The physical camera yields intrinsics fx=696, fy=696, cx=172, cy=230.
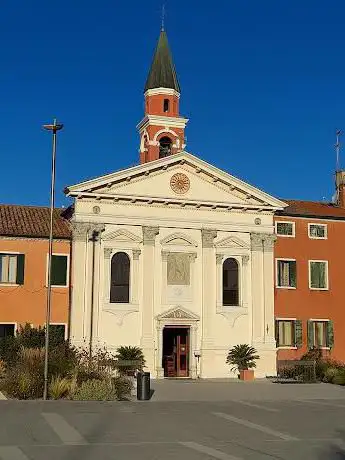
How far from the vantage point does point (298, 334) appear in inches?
1497

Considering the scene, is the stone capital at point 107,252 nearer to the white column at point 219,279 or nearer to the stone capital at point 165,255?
the stone capital at point 165,255

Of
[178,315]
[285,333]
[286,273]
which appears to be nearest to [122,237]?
[178,315]

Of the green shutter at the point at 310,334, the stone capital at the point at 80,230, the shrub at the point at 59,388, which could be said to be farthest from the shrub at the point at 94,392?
the green shutter at the point at 310,334

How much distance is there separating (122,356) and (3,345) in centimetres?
583

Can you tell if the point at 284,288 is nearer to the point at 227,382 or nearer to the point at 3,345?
the point at 227,382

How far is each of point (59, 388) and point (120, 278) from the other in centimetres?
1362

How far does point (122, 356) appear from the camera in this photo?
3419 centimetres

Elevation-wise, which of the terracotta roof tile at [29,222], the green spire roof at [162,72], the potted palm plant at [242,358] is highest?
the green spire roof at [162,72]

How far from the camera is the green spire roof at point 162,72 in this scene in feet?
134

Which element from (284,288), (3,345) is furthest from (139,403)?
(284,288)

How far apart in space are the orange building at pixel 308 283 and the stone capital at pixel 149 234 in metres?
7.08

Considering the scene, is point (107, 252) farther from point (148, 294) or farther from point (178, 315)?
point (178, 315)

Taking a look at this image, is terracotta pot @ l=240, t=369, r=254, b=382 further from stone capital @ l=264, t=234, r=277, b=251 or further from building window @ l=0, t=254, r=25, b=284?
building window @ l=0, t=254, r=25, b=284

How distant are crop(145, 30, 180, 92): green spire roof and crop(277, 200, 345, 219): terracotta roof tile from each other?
9.65 metres
